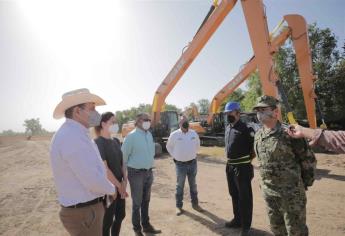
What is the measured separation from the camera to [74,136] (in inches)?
94.9

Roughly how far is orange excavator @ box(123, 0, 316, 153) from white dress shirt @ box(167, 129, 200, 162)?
274 cm

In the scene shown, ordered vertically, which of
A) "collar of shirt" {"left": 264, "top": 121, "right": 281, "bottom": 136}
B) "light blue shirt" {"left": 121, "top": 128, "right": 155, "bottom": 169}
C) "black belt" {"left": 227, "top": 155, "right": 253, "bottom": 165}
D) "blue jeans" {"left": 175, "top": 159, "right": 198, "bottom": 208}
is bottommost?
"blue jeans" {"left": 175, "top": 159, "right": 198, "bottom": 208}

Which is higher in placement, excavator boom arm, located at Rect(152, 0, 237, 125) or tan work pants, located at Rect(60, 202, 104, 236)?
excavator boom arm, located at Rect(152, 0, 237, 125)

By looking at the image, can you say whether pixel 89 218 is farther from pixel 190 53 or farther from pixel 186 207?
pixel 190 53

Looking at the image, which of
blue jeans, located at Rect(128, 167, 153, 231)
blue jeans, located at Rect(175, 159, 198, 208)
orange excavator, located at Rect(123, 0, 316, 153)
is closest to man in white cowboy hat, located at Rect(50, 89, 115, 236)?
blue jeans, located at Rect(128, 167, 153, 231)

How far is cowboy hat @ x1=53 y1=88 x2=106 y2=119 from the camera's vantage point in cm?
263

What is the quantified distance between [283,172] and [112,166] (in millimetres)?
2186

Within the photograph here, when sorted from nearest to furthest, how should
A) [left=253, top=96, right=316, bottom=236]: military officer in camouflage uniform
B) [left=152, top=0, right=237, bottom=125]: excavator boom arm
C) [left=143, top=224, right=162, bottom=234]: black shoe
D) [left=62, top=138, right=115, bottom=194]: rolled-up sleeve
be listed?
[left=62, top=138, right=115, bottom=194]: rolled-up sleeve < [left=253, top=96, right=316, bottom=236]: military officer in camouflage uniform < [left=143, top=224, right=162, bottom=234]: black shoe < [left=152, top=0, right=237, bottom=125]: excavator boom arm

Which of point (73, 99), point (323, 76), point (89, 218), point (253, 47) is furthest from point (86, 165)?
point (323, 76)

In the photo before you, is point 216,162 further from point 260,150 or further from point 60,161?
point 60,161

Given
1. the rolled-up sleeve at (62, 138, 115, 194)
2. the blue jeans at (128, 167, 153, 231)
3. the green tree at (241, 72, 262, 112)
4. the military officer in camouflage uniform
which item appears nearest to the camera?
the rolled-up sleeve at (62, 138, 115, 194)

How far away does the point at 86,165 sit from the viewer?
7.75 ft

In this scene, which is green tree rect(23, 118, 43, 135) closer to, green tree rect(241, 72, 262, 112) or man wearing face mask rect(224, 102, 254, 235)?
green tree rect(241, 72, 262, 112)

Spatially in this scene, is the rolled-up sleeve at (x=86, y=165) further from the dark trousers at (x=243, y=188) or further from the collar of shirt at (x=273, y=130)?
the dark trousers at (x=243, y=188)
